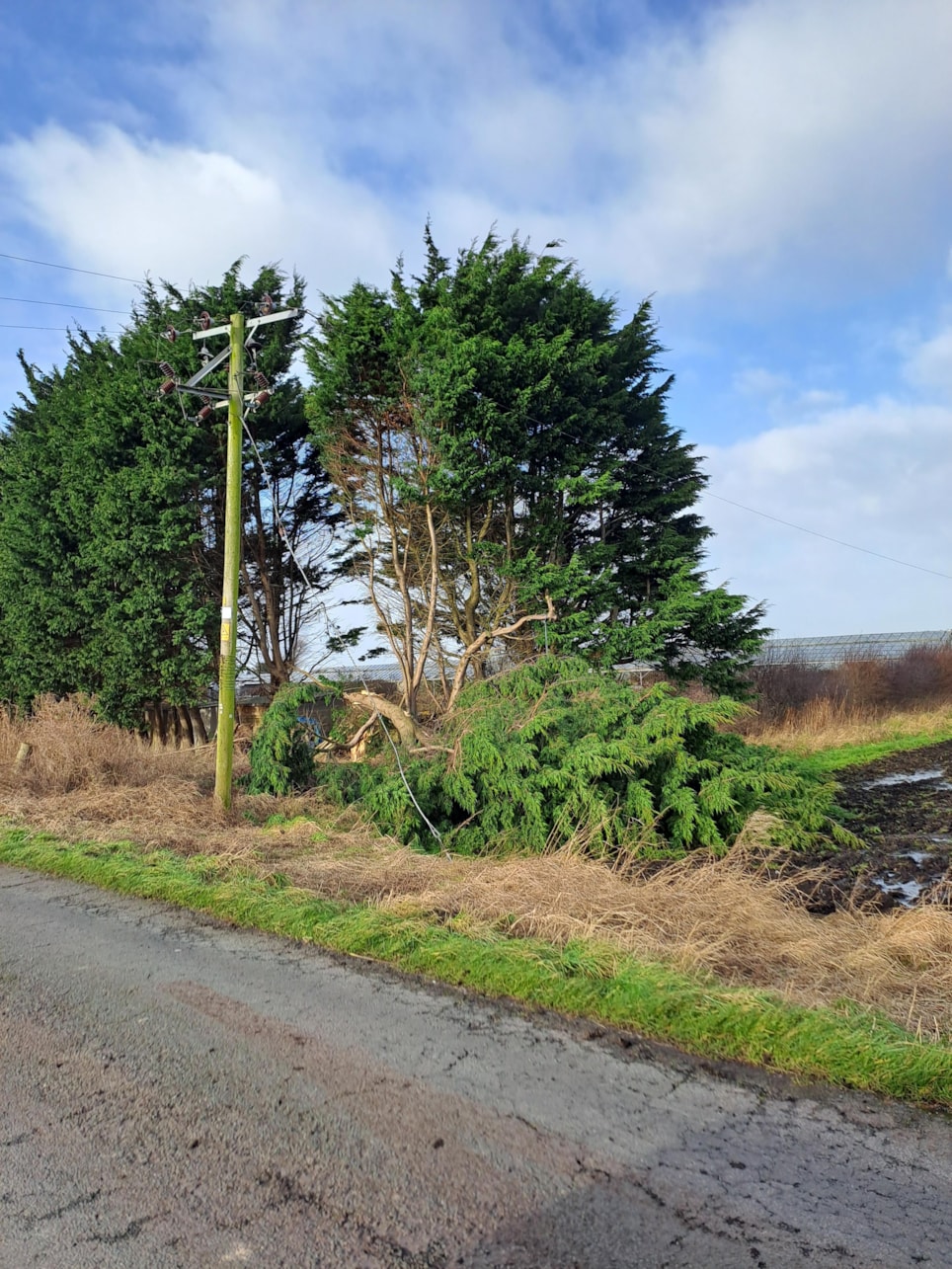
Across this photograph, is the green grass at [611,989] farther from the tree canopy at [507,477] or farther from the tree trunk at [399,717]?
the tree canopy at [507,477]

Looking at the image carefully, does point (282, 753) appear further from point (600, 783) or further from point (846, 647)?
point (846, 647)

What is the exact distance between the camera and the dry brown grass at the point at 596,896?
512 centimetres

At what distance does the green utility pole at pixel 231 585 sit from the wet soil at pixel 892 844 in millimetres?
6814

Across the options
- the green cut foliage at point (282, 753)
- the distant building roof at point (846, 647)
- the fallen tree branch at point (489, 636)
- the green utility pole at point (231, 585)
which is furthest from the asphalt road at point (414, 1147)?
the distant building roof at point (846, 647)

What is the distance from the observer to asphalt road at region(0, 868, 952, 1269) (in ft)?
8.84

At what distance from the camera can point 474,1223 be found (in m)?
2.77

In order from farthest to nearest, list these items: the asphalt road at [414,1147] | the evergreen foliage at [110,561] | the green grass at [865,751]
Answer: the green grass at [865,751], the evergreen foliage at [110,561], the asphalt road at [414,1147]

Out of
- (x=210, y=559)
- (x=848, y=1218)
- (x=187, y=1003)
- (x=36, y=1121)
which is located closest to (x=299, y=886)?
(x=187, y=1003)

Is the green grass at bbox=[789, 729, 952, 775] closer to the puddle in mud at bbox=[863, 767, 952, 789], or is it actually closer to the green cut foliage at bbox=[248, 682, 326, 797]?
the puddle in mud at bbox=[863, 767, 952, 789]

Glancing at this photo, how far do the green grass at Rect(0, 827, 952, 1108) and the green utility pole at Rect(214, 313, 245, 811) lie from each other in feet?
9.64

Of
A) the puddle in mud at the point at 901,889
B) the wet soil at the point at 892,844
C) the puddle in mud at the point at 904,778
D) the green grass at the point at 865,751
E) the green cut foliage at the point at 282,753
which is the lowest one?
the puddle in mud at the point at 901,889

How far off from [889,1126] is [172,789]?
9830mm

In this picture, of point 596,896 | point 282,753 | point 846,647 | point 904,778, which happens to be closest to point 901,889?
point 596,896

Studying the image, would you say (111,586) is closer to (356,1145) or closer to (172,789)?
(172,789)
